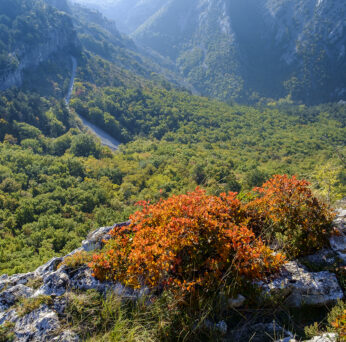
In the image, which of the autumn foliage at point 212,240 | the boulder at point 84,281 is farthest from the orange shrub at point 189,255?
the boulder at point 84,281

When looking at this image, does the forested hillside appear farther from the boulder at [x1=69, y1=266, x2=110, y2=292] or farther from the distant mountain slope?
the distant mountain slope

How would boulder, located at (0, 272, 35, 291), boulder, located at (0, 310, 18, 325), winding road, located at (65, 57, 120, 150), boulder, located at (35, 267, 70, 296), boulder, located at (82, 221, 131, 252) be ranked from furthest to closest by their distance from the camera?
winding road, located at (65, 57, 120, 150), boulder, located at (82, 221, 131, 252), boulder, located at (0, 272, 35, 291), boulder, located at (35, 267, 70, 296), boulder, located at (0, 310, 18, 325)

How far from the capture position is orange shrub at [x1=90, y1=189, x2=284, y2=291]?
3.80m

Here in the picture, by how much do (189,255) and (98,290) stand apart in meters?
1.90

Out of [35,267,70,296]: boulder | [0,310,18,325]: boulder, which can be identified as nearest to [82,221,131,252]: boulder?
[35,267,70,296]: boulder

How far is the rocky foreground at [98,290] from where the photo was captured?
12.5ft

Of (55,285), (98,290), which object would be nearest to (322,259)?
(98,290)

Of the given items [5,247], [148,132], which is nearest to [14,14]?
[148,132]

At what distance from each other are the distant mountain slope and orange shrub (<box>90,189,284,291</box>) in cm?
13035

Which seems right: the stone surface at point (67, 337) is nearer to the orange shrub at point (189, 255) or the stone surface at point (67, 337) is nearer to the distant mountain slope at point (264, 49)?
the orange shrub at point (189, 255)

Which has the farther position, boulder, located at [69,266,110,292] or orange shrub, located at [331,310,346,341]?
boulder, located at [69,266,110,292]

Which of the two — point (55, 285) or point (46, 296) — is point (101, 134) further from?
point (46, 296)

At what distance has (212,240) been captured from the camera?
410cm

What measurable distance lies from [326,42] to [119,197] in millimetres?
145420
